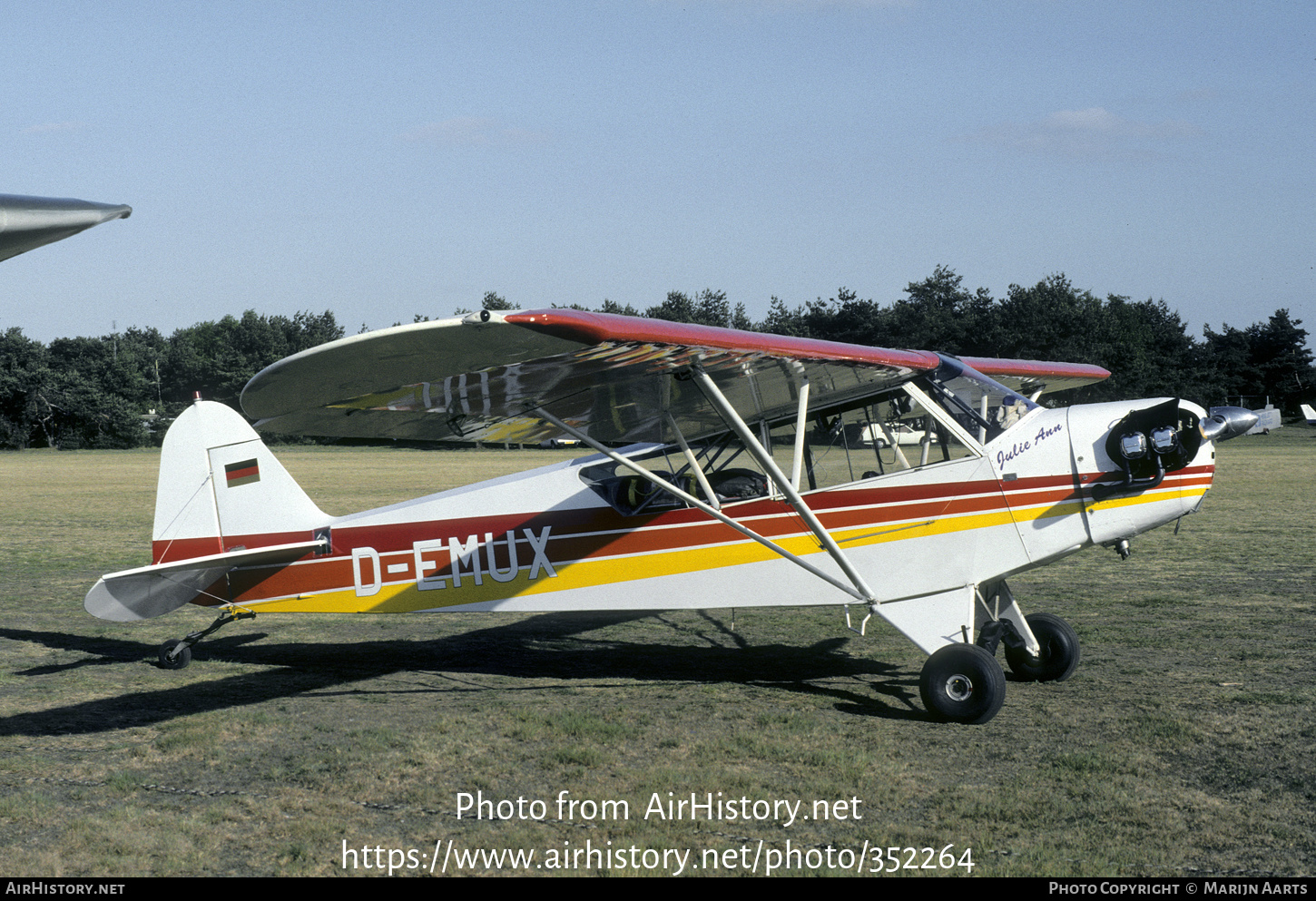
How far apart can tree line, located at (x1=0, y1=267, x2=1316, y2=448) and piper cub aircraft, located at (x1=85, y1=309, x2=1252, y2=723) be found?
4920 cm

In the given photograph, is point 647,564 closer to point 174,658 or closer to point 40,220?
point 174,658

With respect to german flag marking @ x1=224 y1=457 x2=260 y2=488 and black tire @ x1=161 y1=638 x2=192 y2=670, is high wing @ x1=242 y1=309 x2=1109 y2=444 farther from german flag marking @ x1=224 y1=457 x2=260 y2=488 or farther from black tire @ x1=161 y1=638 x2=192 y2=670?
black tire @ x1=161 y1=638 x2=192 y2=670

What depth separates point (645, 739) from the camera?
5914mm

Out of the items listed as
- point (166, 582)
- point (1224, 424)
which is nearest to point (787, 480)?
point (1224, 424)

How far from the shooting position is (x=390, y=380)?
4820 mm

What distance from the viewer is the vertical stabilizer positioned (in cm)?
800

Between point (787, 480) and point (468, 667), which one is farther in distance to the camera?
point (468, 667)

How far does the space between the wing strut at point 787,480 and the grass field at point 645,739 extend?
81cm

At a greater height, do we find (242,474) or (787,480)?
(242,474)

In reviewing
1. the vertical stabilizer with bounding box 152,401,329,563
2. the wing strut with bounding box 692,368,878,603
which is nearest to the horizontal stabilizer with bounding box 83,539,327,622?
the vertical stabilizer with bounding box 152,401,329,563

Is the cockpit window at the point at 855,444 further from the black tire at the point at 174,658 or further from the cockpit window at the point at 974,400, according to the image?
the black tire at the point at 174,658

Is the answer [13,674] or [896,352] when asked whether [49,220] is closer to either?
[896,352]

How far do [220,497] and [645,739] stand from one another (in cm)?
416
